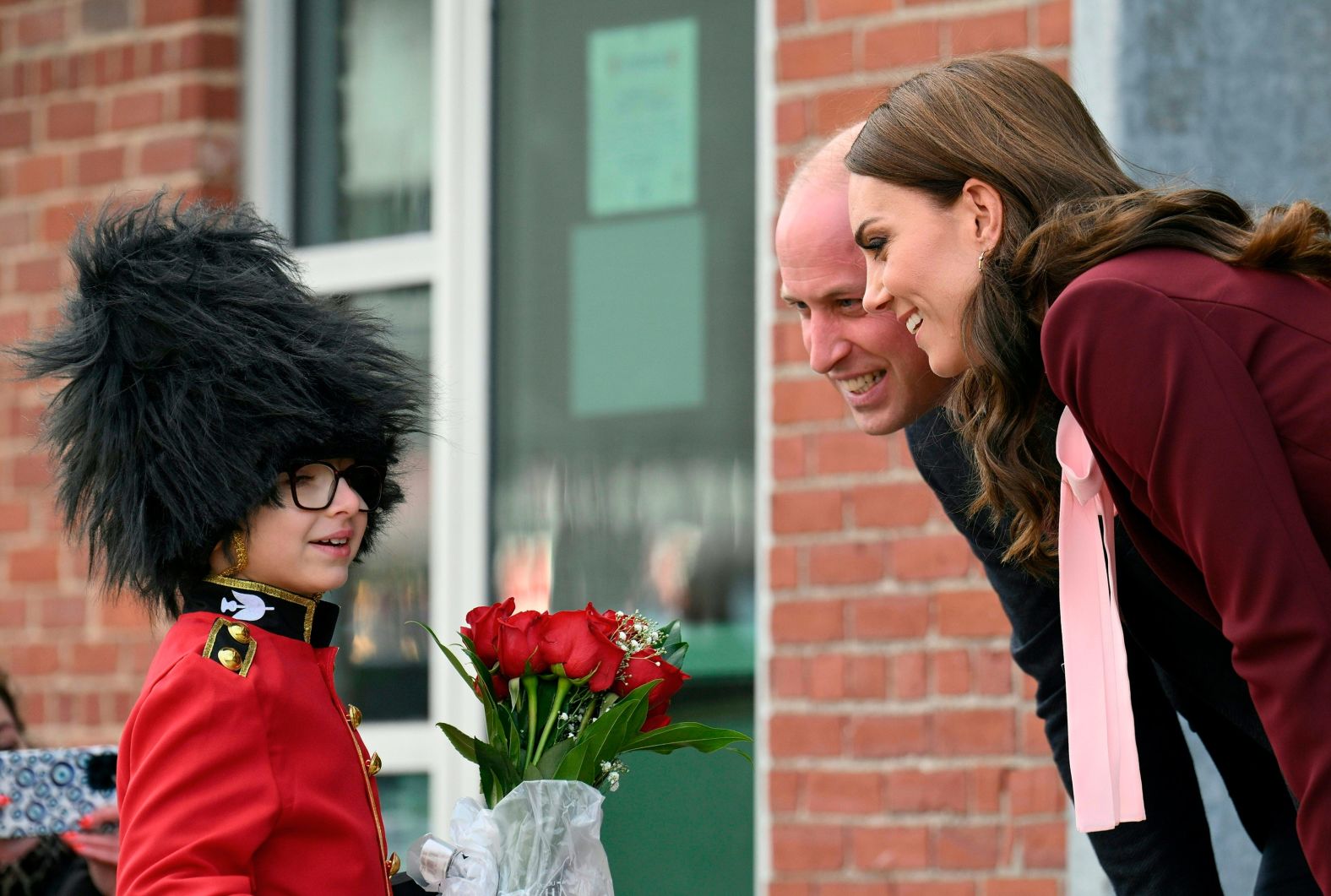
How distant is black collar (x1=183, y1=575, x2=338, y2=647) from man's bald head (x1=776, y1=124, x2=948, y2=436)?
33.2 inches

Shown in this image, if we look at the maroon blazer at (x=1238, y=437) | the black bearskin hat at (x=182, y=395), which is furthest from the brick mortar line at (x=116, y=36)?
the maroon blazer at (x=1238, y=437)

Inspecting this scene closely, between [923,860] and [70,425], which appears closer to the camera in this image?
[70,425]

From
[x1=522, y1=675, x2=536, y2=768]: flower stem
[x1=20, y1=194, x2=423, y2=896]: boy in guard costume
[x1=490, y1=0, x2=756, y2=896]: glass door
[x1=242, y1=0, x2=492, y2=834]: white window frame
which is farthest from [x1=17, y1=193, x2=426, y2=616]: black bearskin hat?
[x1=242, y1=0, x2=492, y2=834]: white window frame

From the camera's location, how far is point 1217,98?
12.1ft

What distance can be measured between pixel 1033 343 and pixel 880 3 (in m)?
1.96

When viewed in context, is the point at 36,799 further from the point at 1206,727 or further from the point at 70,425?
the point at 1206,727

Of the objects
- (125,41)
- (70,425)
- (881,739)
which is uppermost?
(125,41)

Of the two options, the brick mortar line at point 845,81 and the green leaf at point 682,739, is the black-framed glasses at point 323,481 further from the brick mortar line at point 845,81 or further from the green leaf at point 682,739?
the brick mortar line at point 845,81

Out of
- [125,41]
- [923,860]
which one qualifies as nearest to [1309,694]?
[923,860]

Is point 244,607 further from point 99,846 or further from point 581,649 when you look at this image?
point 99,846

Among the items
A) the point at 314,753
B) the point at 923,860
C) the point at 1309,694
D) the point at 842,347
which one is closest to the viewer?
the point at 1309,694

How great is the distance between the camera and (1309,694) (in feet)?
5.76

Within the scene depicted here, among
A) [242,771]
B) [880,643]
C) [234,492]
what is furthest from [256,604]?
[880,643]

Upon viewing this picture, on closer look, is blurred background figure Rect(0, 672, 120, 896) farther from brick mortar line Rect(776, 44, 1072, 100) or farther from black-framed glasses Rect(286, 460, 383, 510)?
brick mortar line Rect(776, 44, 1072, 100)
